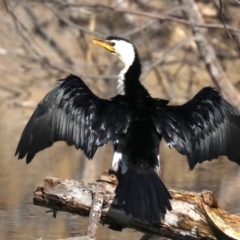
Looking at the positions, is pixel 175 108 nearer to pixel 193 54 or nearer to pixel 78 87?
pixel 78 87

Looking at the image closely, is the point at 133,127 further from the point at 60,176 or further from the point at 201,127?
the point at 60,176

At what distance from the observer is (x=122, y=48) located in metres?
6.05

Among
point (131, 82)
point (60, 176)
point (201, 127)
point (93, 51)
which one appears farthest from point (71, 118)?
point (93, 51)

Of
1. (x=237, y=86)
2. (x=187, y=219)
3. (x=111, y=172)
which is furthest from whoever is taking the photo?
(x=237, y=86)

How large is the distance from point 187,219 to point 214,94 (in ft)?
3.40

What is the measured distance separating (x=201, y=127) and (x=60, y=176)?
2.70m

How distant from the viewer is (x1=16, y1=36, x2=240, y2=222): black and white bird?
5.05 metres

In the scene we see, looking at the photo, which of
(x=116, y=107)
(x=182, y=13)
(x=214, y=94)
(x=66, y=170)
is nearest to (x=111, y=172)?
(x=116, y=107)

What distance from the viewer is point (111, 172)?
511 centimetres

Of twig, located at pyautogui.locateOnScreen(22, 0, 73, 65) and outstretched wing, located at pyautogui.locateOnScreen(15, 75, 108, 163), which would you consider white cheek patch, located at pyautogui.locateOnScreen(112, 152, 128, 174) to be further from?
A: twig, located at pyautogui.locateOnScreen(22, 0, 73, 65)

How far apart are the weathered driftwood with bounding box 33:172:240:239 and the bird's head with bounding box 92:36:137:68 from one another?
1131mm

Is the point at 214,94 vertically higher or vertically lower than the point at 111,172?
higher

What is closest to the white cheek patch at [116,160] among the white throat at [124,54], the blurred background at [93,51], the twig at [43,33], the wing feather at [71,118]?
the wing feather at [71,118]

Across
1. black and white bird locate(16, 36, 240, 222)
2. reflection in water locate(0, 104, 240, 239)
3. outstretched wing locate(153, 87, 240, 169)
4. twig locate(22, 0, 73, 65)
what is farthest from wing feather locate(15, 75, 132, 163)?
twig locate(22, 0, 73, 65)
